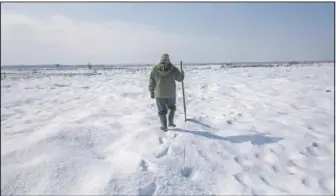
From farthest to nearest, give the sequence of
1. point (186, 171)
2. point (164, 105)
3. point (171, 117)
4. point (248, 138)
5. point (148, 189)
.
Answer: point (171, 117) < point (164, 105) < point (248, 138) < point (186, 171) < point (148, 189)

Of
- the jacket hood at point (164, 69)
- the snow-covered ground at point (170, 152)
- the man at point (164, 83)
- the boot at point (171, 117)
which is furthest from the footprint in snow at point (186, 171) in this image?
the jacket hood at point (164, 69)

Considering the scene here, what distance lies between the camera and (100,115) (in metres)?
9.66

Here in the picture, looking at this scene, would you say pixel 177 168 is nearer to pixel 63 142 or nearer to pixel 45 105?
pixel 63 142

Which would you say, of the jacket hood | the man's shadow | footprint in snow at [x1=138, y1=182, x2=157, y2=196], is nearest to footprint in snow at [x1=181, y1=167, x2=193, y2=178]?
footprint in snow at [x1=138, y1=182, x2=157, y2=196]

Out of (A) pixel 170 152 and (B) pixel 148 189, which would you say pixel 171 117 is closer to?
(A) pixel 170 152

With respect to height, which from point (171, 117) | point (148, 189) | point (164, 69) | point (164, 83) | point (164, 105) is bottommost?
point (148, 189)

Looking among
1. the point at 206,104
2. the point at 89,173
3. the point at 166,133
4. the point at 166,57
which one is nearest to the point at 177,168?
the point at 89,173

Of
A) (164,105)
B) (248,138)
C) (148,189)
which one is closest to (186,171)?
(148,189)

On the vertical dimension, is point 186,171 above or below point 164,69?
below

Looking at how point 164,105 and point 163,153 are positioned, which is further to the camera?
point 164,105

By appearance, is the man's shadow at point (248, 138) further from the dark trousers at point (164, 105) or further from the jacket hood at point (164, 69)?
the jacket hood at point (164, 69)

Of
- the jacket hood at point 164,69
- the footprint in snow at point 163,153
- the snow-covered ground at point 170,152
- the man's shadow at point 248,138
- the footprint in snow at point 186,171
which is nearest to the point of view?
the snow-covered ground at point 170,152

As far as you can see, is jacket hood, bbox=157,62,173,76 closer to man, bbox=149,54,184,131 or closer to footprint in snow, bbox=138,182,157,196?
man, bbox=149,54,184,131

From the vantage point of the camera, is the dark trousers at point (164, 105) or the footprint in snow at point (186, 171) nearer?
the footprint in snow at point (186, 171)
